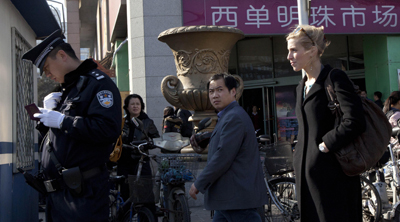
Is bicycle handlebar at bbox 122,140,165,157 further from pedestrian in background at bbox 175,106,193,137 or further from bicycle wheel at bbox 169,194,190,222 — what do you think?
pedestrian in background at bbox 175,106,193,137

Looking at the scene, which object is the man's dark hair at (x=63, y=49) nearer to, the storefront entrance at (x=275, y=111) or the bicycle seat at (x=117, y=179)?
the bicycle seat at (x=117, y=179)

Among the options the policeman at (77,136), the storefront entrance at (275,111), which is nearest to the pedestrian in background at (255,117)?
the storefront entrance at (275,111)

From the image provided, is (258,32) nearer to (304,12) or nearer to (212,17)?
(212,17)

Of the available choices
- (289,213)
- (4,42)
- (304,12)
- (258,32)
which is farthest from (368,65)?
(4,42)

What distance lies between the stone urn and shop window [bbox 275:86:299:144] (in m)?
8.36

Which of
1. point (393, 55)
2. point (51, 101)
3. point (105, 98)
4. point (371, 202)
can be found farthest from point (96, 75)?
point (393, 55)

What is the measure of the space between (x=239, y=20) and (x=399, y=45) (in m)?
4.71

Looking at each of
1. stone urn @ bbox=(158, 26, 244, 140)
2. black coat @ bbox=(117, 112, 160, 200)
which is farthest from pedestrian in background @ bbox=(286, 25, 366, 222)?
stone urn @ bbox=(158, 26, 244, 140)

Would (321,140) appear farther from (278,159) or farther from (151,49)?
(151,49)

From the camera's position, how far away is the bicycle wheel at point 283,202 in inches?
214

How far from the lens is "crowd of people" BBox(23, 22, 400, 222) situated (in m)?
2.73

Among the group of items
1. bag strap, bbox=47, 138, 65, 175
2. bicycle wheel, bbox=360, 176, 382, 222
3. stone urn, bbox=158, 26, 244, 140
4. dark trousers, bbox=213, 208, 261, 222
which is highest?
stone urn, bbox=158, 26, 244, 140

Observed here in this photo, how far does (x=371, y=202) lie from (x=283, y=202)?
1138 millimetres

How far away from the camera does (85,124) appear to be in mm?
2838
